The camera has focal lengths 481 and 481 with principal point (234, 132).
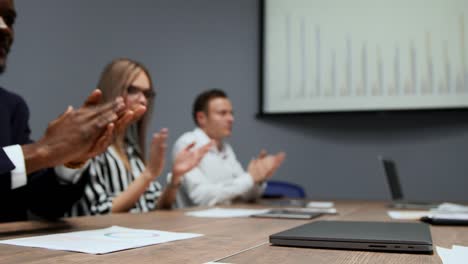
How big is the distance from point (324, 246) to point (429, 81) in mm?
2721

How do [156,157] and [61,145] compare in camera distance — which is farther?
[156,157]

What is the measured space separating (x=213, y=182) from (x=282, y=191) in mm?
604

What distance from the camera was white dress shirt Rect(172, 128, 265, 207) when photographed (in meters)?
2.24

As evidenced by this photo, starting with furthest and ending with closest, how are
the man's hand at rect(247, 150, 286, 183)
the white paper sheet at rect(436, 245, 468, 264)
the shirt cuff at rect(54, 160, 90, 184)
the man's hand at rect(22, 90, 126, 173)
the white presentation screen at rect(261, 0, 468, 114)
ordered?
the white presentation screen at rect(261, 0, 468, 114) → the man's hand at rect(247, 150, 286, 183) → the shirt cuff at rect(54, 160, 90, 184) → the man's hand at rect(22, 90, 126, 173) → the white paper sheet at rect(436, 245, 468, 264)

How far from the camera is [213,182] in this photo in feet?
8.43

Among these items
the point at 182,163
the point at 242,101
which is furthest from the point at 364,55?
the point at 182,163

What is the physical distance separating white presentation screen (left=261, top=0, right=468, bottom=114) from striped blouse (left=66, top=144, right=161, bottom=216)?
1.59 metres

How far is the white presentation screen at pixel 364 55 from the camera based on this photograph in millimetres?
3162

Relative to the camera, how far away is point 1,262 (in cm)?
65

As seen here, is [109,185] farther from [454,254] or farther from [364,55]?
[364,55]

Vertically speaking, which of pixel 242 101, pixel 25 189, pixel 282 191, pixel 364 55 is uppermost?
pixel 364 55

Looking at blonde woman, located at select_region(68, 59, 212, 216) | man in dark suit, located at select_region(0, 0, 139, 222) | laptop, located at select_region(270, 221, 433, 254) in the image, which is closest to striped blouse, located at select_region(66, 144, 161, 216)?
blonde woman, located at select_region(68, 59, 212, 216)

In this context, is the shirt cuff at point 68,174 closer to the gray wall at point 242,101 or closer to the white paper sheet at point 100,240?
the white paper sheet at point 100,240

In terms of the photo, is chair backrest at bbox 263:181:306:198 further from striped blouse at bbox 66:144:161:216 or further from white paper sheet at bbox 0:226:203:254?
white paper sheet at bbox 0:226:203:254
